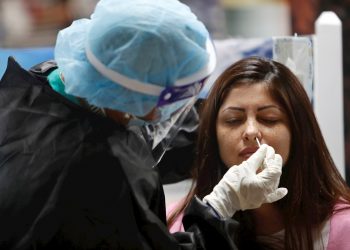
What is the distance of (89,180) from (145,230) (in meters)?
0.16

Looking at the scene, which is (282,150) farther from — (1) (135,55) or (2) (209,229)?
(1) (135,55)

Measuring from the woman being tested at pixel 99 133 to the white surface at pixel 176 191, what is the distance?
86cm

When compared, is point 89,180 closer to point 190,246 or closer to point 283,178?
point 190,246

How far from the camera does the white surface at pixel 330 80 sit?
81.4 inches

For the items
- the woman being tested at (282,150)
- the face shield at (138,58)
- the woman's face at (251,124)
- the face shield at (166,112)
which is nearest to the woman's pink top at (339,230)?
the woman being tested at (282,150)

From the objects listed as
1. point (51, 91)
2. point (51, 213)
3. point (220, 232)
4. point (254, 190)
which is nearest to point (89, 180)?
point (51, 213)

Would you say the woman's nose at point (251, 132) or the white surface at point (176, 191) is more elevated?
the woman's nose at point (251, 132)

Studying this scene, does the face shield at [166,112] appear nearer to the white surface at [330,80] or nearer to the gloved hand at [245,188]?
the gloved hand at [245,188]

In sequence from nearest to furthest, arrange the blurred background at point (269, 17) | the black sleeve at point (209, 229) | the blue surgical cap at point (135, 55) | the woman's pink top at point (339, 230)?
1. the blue surgical cap at point (135, 55)
2. the black sleeve at point (209, 229)
3. the woman's pink top at point (339, 230)
4. the blurred background at point (269, 17)

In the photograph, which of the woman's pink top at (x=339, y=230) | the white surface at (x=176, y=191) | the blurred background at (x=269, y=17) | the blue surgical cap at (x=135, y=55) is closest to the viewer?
the blue surgical cap at (x=135, y=55)

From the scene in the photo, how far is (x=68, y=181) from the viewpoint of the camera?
1.12 m

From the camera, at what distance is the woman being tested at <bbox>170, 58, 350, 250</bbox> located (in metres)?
1.55

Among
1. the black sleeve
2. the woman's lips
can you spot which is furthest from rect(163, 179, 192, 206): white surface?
the black sleeve

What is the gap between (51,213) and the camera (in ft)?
3.64
